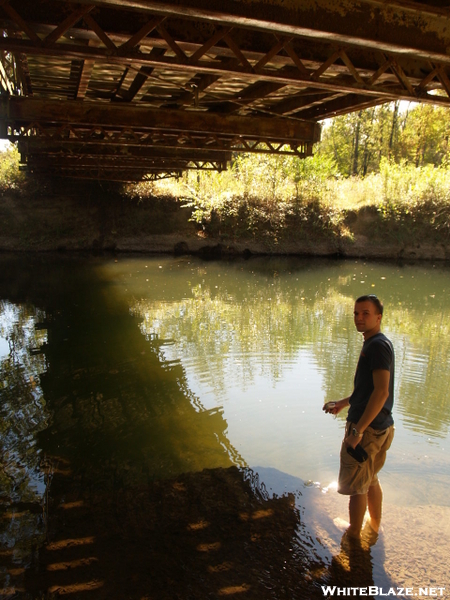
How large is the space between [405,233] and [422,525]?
27979 millimetres

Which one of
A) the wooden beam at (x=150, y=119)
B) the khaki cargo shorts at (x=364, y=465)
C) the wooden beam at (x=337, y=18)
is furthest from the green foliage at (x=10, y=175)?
the khaki cargo shorts at (x=364, y=465)

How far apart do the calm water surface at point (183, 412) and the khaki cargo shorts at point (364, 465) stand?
686mm

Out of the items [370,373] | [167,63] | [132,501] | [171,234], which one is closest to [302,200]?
[171,234]

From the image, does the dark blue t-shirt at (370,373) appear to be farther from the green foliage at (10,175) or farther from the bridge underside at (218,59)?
the green foliage at (10,175)

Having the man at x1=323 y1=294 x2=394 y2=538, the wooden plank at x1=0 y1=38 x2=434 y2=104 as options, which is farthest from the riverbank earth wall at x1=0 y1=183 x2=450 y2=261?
the man at x1=323 y1=294 x2=394 y2=538

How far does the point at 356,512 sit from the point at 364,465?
0.51 meters

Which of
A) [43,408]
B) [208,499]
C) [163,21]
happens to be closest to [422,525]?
[208,499]

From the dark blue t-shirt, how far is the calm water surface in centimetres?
126

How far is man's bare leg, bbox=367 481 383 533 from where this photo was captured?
4.29m

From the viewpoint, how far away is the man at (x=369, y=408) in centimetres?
375

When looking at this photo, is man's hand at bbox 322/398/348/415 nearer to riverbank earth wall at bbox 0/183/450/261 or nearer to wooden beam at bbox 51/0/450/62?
wooden beam at bbox 51/0/450/62

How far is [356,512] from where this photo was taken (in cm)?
417

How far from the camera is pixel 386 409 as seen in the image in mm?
3908

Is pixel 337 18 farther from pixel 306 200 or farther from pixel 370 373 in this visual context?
pixel 306 200
